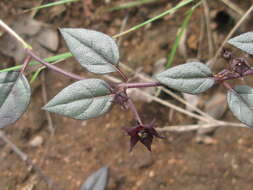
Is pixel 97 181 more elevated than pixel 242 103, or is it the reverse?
pixel 242 103

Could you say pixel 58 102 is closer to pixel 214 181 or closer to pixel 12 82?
pixel 12 82

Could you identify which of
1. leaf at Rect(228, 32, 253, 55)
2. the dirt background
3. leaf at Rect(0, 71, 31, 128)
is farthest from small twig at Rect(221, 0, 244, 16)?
leaf at Rect(0, 71, 31, 128)

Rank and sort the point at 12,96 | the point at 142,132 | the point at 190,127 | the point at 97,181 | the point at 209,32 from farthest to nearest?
the point at 209,32
the point at 190,127
the point at 97,181
the point at 12,96
the point at 142,132

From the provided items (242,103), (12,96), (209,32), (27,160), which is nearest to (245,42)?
(242,103)

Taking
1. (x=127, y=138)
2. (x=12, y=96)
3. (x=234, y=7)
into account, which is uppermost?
(x=12, y=96)

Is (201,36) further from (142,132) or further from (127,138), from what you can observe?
(142,132)

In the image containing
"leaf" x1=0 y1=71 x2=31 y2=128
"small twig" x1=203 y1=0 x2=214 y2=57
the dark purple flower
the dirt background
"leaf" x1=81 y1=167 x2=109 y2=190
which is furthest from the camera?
"small twig" x1=203 y1=0 x2=214 y2=57

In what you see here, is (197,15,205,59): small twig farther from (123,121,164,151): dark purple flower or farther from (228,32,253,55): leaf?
(123,121,164,151): dark purple flower
